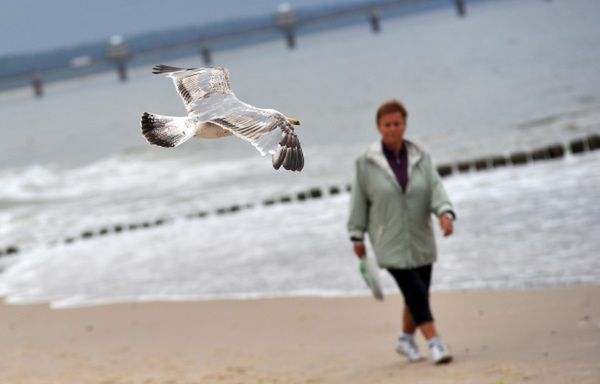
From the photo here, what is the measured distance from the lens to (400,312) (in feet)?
37.5

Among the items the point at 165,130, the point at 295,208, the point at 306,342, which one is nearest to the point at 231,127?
the point at 165,130

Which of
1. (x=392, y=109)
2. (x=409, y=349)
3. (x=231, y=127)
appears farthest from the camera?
(x=409, y=349)

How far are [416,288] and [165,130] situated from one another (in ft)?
13.0

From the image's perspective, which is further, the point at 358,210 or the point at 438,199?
the point at 358,210

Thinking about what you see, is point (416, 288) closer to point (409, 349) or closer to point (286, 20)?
point (409, 349)

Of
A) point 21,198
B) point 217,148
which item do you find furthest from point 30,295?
point 217,148

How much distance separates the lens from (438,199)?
27.1 feet

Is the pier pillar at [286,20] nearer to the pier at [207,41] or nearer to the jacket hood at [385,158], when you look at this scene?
the pier at [207,41]

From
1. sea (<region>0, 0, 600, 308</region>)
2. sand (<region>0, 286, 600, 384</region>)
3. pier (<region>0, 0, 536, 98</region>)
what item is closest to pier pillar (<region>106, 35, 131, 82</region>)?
pier (<region>0, 0, 536, 98</region>)

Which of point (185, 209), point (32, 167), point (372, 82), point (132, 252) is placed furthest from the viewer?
point (372, 82)

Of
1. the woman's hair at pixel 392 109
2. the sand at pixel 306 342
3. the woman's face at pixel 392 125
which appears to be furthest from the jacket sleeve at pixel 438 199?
the sand at pixel 306 342

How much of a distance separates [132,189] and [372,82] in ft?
172

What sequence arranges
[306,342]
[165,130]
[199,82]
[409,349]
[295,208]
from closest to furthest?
[165,130] → [199,82] → [409,349] → [306,342] → [295,208]

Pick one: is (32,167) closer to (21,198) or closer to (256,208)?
(21,198)
